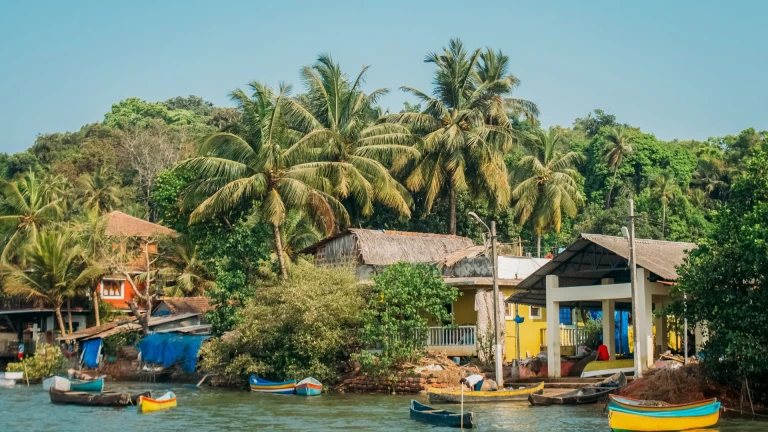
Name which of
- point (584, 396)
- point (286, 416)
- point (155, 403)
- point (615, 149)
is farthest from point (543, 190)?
point (155, 403)

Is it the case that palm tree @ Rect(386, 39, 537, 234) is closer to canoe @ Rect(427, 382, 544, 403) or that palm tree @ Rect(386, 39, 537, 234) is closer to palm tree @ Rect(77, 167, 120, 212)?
canoe @ Rect(427, 382, 544, 403)

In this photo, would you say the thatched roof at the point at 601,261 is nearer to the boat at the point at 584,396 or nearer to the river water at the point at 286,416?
the boat at the point at 584,396

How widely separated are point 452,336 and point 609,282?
6067mm

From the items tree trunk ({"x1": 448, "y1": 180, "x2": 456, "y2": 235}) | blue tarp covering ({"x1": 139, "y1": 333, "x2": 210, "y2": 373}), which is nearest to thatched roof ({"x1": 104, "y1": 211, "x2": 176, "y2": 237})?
blue tarp covering ({"x1": 139, "y1": 333, "x2": 210, "y2": 373})

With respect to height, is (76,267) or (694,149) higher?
(694,149)

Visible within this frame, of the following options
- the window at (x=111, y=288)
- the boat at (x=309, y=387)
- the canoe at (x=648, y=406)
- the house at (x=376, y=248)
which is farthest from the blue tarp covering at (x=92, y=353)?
the canoe at (x=648, y=406)

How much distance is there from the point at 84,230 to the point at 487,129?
2060cm

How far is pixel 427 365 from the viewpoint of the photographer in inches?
1209

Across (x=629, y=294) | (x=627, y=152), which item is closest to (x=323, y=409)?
(x=629, y=294)

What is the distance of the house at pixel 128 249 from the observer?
161 ft

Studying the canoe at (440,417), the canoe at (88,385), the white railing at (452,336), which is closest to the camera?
the canoe at (440,417)

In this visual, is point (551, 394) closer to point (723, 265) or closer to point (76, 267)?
point (723, 265)

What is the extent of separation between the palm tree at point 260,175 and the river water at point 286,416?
25.4ft

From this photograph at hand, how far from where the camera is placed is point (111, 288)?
51125 millimetres
